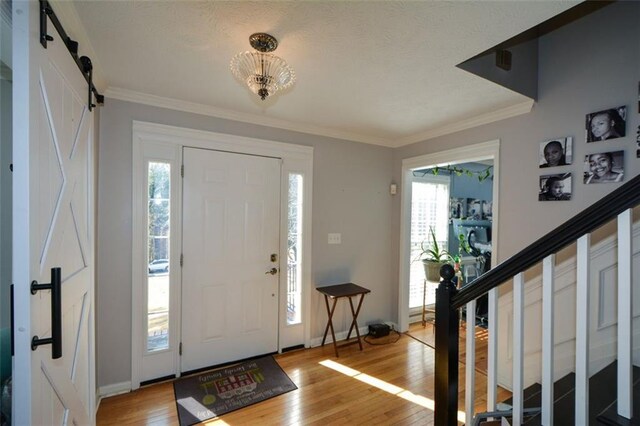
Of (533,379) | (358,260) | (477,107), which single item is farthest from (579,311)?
(358,260)

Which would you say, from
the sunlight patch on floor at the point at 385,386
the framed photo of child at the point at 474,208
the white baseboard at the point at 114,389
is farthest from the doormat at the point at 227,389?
the framed photo of child at the point at 474,208

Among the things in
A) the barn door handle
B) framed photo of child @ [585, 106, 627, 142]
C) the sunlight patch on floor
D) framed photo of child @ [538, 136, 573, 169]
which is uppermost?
framed photo of child @ [585, 106, 627, 142]

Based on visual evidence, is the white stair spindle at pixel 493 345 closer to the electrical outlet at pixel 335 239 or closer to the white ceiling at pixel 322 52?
the white ceiling at pixel 322 52

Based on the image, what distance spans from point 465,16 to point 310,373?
9.52ft

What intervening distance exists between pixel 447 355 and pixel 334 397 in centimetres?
134

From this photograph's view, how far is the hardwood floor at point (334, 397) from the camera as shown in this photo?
6.82ft

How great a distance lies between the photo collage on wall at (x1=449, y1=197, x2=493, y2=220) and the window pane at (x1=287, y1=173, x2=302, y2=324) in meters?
2.76

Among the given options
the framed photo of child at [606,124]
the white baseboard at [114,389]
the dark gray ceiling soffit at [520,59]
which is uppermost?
the dark gray ceiling soffit at [520,59]

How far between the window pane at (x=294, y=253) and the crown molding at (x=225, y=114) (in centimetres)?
54

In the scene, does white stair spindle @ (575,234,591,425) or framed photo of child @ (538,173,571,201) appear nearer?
white stair spindle @ (575,234,591,425)

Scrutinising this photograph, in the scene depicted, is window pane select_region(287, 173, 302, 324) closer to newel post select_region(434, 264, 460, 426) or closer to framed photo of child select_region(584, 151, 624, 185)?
newel post select_region(434, 264, 460, 426)

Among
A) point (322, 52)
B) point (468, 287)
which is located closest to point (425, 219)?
point (468, 287)

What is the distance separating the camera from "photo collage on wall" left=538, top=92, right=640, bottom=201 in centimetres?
191

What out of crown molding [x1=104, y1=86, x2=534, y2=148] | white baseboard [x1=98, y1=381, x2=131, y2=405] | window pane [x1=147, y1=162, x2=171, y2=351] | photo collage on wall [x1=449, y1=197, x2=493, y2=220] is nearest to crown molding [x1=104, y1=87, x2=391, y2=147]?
crown molding [x1=104, y1=86, x2=534, y2=148]
